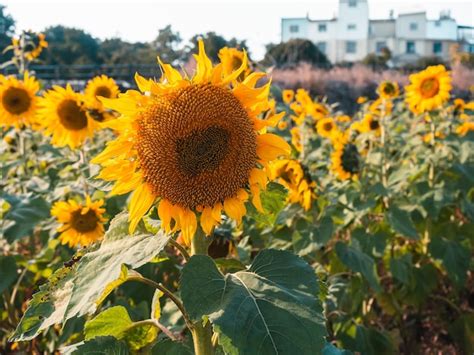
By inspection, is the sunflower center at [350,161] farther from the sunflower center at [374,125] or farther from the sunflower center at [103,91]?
the sunflower center at [103,91]

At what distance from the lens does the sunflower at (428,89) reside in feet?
13.7

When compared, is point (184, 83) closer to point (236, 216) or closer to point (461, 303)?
point (236, 216)

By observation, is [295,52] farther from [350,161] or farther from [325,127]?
[350,161]

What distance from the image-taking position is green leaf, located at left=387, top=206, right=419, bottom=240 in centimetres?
297

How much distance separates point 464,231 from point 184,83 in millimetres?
2666

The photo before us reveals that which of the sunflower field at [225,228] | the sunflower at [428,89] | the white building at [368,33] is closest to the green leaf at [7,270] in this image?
the sunflower field at [225,228]

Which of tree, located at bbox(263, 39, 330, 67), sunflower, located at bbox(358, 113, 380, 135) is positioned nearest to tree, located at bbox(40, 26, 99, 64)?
tree, located at bbox(263, 39, 330, 67)

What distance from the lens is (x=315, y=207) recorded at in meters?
2.86

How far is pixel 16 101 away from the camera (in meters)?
3.94

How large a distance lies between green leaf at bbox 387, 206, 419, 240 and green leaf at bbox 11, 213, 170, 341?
6.50ft

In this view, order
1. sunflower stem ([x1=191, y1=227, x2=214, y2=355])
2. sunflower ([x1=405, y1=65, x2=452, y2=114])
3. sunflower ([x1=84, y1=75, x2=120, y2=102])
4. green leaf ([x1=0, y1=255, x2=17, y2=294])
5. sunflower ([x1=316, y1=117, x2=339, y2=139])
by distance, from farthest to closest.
Result: sunflower ([x1=316, y1=117, x2=339, y2=139])
sunflower ([x1=405, y1=65, x2=452, y2=114])
sunflower ([x1=84, y1=75, x2=120, y2=102])
green leaf ([x1=0, y1=255, x2=17, y2=294])
sunflower stem ([x1=191, y1=227, x2=214, y2=355])

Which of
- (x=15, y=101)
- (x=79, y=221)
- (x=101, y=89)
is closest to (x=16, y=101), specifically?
(x=15, y=101)

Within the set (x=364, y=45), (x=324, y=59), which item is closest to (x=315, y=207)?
(x=324, y=59)

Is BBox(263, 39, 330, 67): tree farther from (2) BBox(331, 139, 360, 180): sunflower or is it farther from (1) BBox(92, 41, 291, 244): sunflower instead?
(1) BBox(92, 41, 291, 244): sunflower
